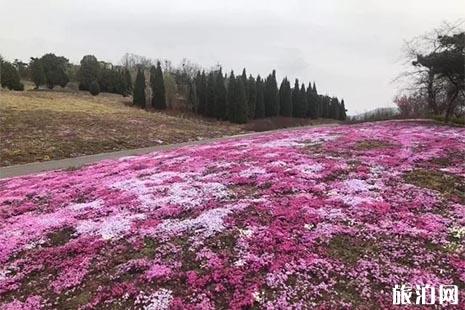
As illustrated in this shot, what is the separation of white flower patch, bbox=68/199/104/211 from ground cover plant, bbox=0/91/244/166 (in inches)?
690

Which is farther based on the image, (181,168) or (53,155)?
(53,155)

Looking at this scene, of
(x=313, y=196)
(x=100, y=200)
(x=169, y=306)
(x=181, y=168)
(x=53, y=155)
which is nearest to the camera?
(x=169, y=306)

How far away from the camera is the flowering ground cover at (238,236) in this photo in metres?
8.03

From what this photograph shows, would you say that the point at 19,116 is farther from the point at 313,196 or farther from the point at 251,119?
the point at 251,119

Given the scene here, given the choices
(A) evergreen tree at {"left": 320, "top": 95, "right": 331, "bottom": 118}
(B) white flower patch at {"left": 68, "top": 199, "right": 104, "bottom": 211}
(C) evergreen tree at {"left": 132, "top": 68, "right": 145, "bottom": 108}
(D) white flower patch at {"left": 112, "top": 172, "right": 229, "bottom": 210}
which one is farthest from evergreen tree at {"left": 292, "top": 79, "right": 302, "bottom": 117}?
(B) white flower patch at {"left": 68, "top": 199, "right": 104, "bottom": 211}

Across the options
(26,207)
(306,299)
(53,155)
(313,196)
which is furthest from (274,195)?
(53,155)

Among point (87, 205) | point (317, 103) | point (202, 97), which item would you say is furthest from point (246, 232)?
point (317, 103)

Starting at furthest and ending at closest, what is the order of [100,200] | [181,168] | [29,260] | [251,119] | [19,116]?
[251,119] → [19,116] → [181,168] → [100,200] → [29,260]

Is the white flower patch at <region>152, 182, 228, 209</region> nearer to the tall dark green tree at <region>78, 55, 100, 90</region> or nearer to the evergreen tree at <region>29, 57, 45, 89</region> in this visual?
the evergreen tree at <region>29, 57, 45, 89</region>

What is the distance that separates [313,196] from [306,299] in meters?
5.71

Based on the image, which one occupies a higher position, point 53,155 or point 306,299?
point 306,299

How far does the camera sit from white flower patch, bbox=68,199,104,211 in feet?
43.9

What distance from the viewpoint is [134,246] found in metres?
10.1

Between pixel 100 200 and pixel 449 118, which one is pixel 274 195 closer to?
pixel 100 200
